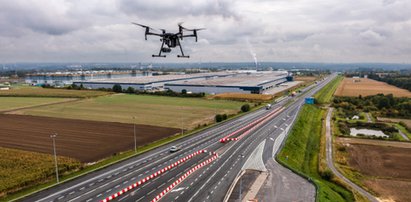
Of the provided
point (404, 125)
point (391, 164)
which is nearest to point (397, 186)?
point (391, 164)

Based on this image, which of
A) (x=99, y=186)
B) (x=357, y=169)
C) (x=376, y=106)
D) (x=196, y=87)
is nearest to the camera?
(x=99, y=186)

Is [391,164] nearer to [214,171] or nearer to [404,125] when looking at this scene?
[214,171]

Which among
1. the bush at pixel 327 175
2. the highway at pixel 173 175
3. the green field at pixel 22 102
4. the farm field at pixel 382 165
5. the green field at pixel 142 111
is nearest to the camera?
the highway at pixel 173 175

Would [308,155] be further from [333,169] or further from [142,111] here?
[142,111]

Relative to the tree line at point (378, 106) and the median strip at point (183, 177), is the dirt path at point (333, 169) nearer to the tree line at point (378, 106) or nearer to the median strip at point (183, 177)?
the median strip at point (183, 177)

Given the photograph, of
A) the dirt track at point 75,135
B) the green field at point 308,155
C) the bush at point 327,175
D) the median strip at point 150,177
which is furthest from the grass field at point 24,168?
the bush at point 327,175

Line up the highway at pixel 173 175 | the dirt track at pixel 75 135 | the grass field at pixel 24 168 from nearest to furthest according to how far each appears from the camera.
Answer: the highway at pixel 173 175 < the grass field at pixel 24 168 < the dirt track at pixel 75 135

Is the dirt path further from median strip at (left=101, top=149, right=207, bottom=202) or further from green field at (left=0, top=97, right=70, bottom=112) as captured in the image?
green field at (left=0, top=97, right=70, bottom=112)

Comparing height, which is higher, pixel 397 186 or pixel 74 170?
pixel 74 170
